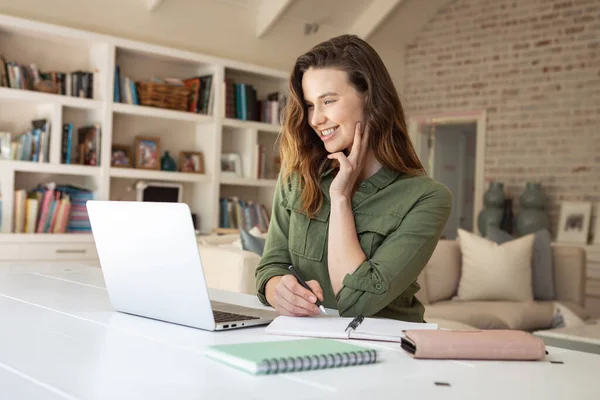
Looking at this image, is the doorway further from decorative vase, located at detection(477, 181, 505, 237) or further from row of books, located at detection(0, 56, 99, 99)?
row of books, located at detection(0, 56, 99, 99)

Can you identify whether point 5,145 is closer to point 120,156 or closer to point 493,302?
point 120,156

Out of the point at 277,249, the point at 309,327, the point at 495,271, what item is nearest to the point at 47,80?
the point at 495,271

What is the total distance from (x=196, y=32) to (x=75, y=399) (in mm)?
Result: 5741

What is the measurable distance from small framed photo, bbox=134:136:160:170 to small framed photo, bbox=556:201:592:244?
11.9ft

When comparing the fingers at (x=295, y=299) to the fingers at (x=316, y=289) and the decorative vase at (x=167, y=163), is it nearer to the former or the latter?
the fingers at (x=316, y=289)

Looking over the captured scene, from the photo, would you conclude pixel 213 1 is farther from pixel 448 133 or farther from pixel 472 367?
pixel 472 367

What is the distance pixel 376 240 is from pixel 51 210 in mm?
4049

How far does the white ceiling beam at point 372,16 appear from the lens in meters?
7.10

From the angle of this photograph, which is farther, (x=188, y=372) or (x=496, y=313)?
(x=496, y=313)

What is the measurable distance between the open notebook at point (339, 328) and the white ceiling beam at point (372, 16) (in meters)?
6.04

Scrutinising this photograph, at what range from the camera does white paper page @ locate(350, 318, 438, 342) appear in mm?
1305

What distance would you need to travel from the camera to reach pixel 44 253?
5223mm

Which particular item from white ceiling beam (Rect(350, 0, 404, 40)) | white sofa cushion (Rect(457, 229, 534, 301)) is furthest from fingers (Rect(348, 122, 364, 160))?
white ceiling beam (Rect(350, 0, 404, 40))

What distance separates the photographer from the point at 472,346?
1.17 meters
